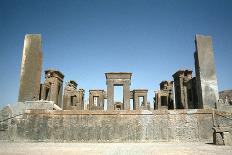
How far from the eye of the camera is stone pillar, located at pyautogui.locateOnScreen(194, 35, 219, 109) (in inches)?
446

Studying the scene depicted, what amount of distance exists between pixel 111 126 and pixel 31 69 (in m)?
5.45

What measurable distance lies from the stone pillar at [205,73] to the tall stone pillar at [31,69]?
8894mm

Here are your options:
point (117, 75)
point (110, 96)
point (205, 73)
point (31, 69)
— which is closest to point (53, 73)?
point (117, 75)

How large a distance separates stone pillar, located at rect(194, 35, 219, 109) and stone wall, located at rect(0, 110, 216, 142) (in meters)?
2.19

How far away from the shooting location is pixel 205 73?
11781 mm

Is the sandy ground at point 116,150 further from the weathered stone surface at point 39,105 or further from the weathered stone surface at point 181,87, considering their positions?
the weathered stone surface at point 181,87

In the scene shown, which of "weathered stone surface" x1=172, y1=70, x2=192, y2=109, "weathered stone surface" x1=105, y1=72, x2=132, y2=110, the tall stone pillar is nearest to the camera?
the tall stone pillar

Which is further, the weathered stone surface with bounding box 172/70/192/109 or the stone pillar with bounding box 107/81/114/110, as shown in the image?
the weathered stone surface with bounding box 172/70/192/109

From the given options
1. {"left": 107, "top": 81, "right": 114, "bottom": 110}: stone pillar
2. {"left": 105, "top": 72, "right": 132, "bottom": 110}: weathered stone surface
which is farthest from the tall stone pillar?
{"left": 105, "top": 72, "right": 132, "bottom": 110}: weathered stone surface

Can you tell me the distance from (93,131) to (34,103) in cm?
311

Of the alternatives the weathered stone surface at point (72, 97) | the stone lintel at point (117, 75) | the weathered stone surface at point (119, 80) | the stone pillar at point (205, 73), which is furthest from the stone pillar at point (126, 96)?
the weathered stone surface at point (72, 97)

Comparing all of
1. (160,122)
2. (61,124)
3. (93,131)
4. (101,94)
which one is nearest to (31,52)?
(61,124)

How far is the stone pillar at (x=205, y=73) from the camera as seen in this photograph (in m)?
11.3

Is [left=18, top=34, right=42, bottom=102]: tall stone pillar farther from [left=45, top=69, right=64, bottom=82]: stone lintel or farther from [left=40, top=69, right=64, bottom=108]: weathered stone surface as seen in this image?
[left=45, top=69, right=64, bottom=82]: stone lintel
